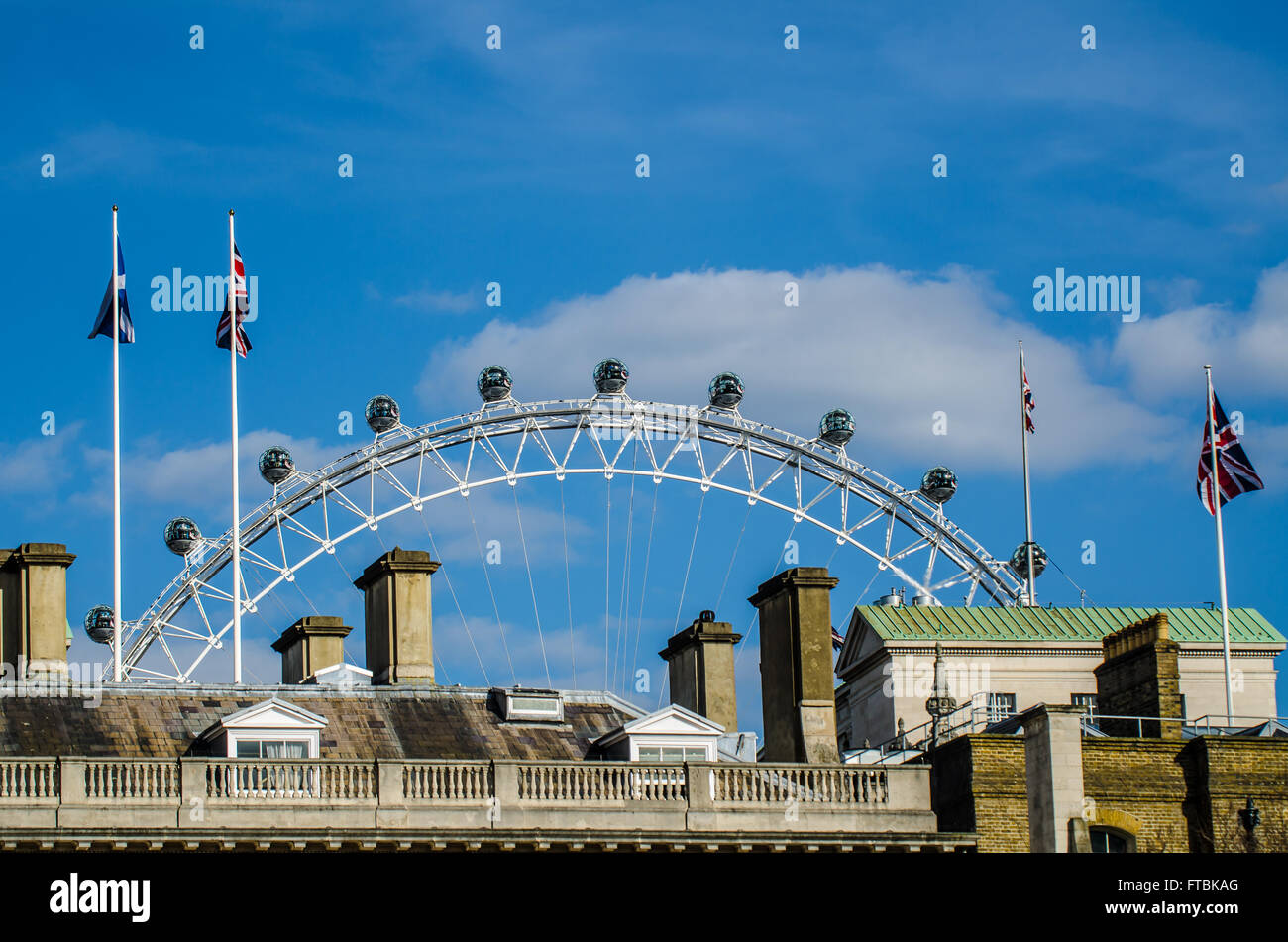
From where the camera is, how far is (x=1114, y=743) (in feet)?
158

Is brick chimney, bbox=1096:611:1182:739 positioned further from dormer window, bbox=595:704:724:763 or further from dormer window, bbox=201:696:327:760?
dormer window, bbox=201:696:327:760

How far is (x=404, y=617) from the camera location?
1939 inches

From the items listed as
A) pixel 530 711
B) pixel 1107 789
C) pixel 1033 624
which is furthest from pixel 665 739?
pixel 1033 624

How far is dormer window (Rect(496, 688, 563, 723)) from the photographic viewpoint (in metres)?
48.2

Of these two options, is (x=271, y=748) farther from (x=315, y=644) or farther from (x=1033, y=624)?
(x=1033, y=624)

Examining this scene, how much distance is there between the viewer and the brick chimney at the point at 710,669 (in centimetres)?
5247

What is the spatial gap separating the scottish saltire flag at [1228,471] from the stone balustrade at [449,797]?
48.2 feet

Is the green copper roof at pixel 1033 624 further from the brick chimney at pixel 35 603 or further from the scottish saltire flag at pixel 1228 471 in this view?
the brick chimney at pixel 35 603

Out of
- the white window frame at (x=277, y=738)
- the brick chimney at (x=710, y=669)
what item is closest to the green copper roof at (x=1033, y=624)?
Result: the brick chimney at (x=710, y=669)

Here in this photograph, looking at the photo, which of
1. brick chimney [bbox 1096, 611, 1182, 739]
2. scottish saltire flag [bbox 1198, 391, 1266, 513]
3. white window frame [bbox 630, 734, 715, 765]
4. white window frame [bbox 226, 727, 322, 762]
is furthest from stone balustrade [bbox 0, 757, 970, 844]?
scottish saltire flag [bbox 1198, 391, 1266, 513]

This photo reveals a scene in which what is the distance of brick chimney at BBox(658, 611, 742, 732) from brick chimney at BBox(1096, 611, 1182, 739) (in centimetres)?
852
